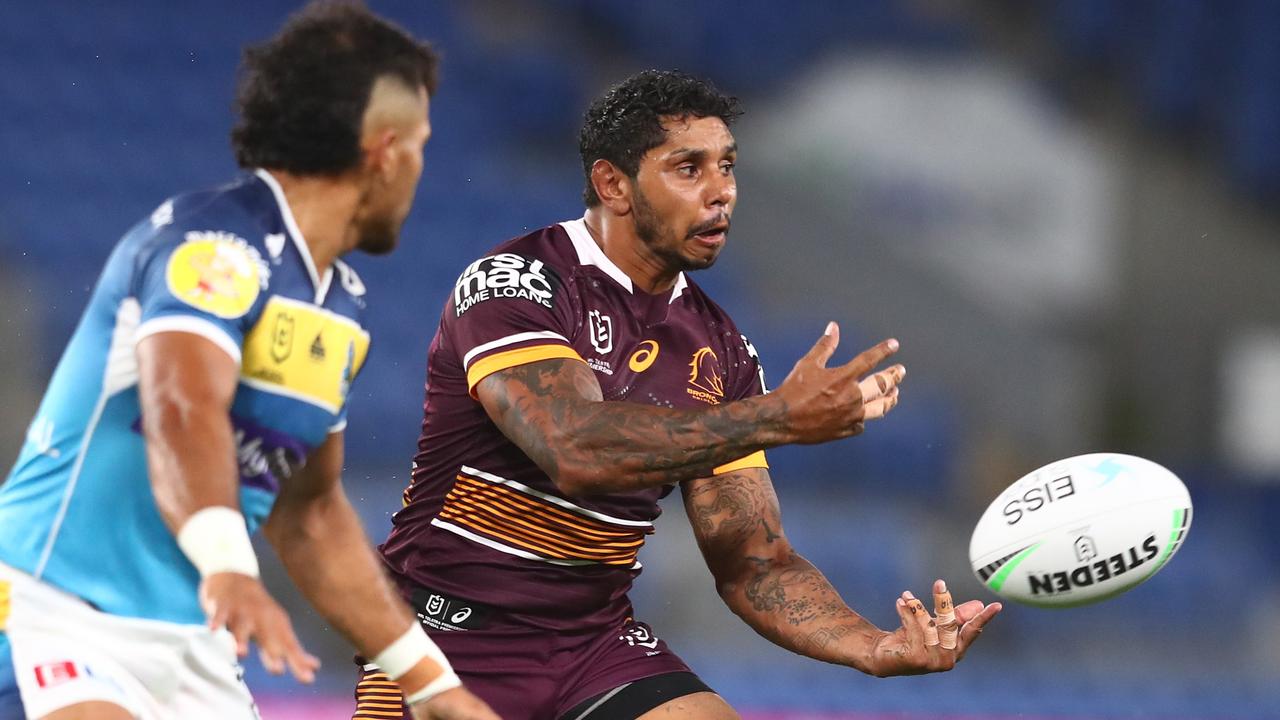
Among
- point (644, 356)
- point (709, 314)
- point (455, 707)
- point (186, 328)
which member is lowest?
point (455, 707)

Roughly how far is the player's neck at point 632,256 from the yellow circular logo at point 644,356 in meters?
0.20

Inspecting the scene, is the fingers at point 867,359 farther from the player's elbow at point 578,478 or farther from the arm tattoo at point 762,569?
the arm tattoo at point 762,569

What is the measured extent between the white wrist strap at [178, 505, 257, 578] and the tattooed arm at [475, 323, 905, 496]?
4.06 ft

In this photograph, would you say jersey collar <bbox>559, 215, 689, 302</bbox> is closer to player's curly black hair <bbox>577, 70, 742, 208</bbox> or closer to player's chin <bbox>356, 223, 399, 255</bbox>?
player's curly black hair <bbox>577, 70, 742, 208</bbox>

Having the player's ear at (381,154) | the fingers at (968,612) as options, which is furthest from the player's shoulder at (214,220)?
the fingers at (968,612)

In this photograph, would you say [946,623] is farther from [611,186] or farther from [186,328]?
[186,328]

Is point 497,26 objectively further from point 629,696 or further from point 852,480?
point 629,696

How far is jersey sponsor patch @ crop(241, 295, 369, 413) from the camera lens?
327 centimetres

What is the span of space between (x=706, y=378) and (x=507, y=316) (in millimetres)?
734

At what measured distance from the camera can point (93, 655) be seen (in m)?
3.24

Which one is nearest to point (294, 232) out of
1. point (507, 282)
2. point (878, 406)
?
point (507, 282)

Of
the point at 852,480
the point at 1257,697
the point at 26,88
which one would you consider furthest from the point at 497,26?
the point at 1257,697

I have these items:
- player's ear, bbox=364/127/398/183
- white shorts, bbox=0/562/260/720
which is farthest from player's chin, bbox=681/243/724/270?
white shorts, bbox=0/562/260/720

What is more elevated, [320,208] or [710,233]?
[710,233]
